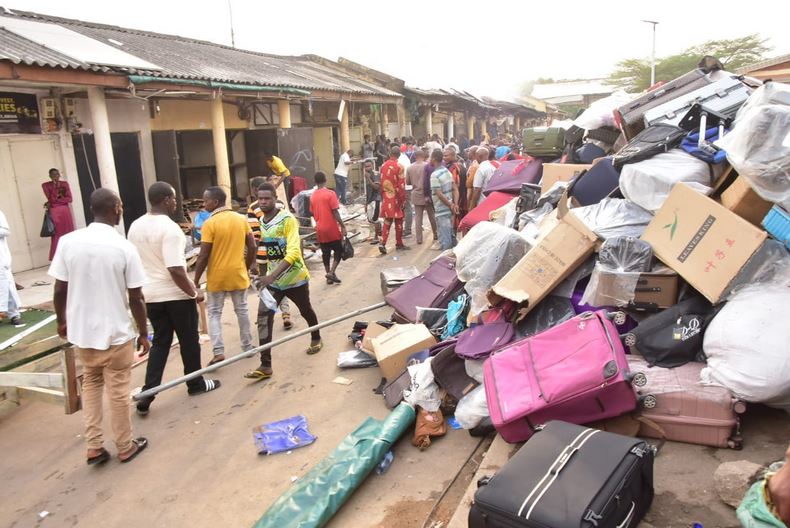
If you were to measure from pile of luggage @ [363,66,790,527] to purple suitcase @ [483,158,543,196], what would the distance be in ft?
6.84

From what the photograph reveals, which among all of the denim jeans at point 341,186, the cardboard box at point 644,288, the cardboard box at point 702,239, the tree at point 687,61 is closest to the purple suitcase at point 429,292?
the cardboard box at point 644,288

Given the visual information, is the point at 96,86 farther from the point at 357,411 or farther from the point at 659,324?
the point at 659,324

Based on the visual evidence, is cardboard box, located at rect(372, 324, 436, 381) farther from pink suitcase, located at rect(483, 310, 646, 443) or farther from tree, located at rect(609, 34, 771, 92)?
tree, located at rect(609, 34, 771, 92)

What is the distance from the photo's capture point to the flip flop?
3.93m

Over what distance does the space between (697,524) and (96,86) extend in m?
9.05

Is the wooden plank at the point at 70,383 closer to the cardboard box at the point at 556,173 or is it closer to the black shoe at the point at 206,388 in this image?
the black shoe at the point at 206,388

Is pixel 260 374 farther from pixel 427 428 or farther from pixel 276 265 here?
pixel 427 428

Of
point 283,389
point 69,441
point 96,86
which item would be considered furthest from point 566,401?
point 96,86

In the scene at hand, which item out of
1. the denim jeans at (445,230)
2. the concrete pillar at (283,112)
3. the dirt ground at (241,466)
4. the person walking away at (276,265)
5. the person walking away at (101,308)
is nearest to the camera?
the dirt ground at (241,466)

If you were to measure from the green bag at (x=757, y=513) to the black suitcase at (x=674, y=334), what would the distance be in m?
1.55

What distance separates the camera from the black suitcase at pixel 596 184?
17.0 ft

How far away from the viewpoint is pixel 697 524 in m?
2.52

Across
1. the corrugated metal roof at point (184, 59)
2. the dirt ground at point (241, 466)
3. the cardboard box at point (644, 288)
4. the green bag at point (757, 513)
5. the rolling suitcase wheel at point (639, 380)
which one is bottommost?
the dirt ground at point (241, 466)

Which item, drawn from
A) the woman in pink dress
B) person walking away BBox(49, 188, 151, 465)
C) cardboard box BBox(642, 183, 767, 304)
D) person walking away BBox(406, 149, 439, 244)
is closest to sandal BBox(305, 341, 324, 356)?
person walking away BBox(49, 188, 151, 465)
